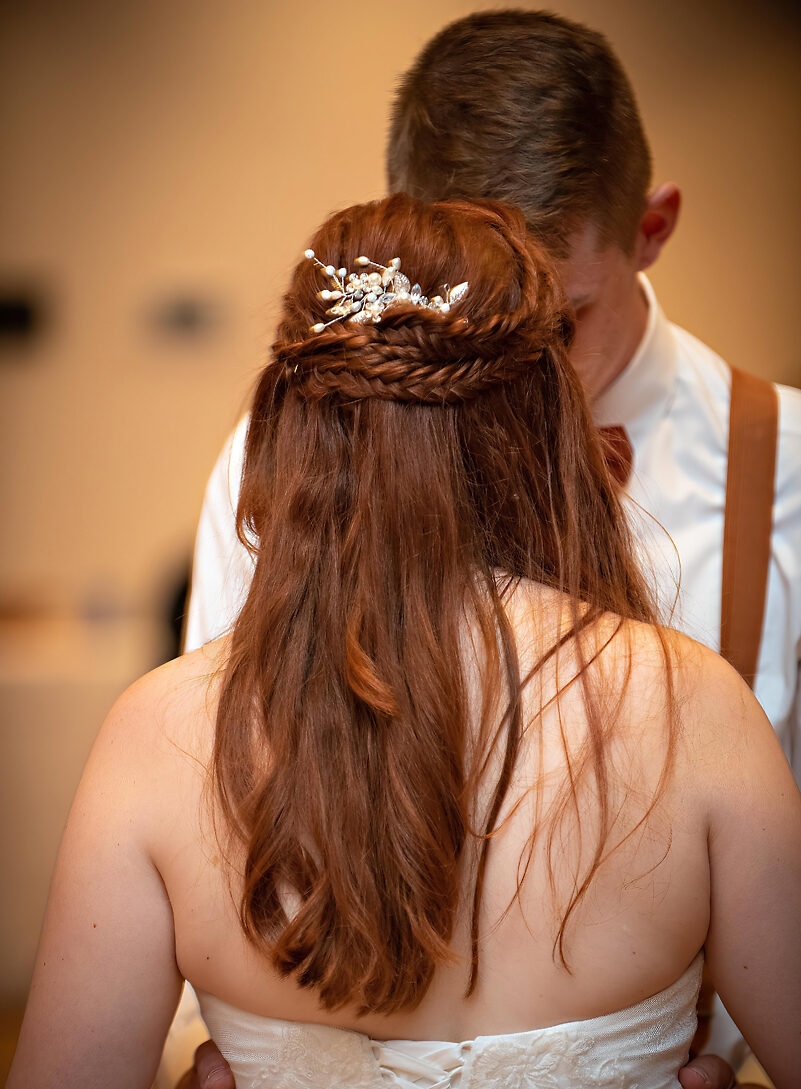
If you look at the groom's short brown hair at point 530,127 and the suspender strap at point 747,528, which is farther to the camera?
the suspender strap at point 747,528

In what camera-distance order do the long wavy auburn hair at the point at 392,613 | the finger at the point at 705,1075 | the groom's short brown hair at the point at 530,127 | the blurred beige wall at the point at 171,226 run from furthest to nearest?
the blurred beige wall at the point at 171,226 < the groom's short brown hair at the point at 530,127 < the finger at the point at 705,1075 < the long wavy auburn hair at the point at 392,613

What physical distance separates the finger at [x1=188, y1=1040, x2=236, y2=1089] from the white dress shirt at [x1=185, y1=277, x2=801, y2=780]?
1.92ft

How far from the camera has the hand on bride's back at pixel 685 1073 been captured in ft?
3.22

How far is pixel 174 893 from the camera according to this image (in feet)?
2.93

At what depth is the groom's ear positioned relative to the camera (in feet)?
4.91

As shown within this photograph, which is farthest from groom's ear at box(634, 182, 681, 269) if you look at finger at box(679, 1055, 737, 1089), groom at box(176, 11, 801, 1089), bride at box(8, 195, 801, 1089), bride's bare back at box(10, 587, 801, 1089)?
finger at box(679, 1055, 737, 1089)

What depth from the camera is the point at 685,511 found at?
1.50 meters

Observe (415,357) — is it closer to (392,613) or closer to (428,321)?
(428,321)

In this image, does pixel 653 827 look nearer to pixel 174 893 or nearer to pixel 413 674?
pixel 413 674

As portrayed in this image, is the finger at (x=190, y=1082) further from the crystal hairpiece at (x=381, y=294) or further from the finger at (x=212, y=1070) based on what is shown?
the crystal hairpiece at (x=381, y=294)

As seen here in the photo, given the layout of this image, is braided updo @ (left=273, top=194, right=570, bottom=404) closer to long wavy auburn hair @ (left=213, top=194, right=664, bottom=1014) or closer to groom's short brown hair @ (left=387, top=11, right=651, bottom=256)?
long wavy auburn hair @ (left=213, top=194, right=664, bottom=1014)

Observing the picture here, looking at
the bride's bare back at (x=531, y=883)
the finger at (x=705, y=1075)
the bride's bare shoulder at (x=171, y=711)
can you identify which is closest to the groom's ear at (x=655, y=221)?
the bride's bare back at (x=531, y=883)

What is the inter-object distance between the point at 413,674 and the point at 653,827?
0.24m

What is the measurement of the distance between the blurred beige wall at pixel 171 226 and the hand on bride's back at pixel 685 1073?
1983 mm
